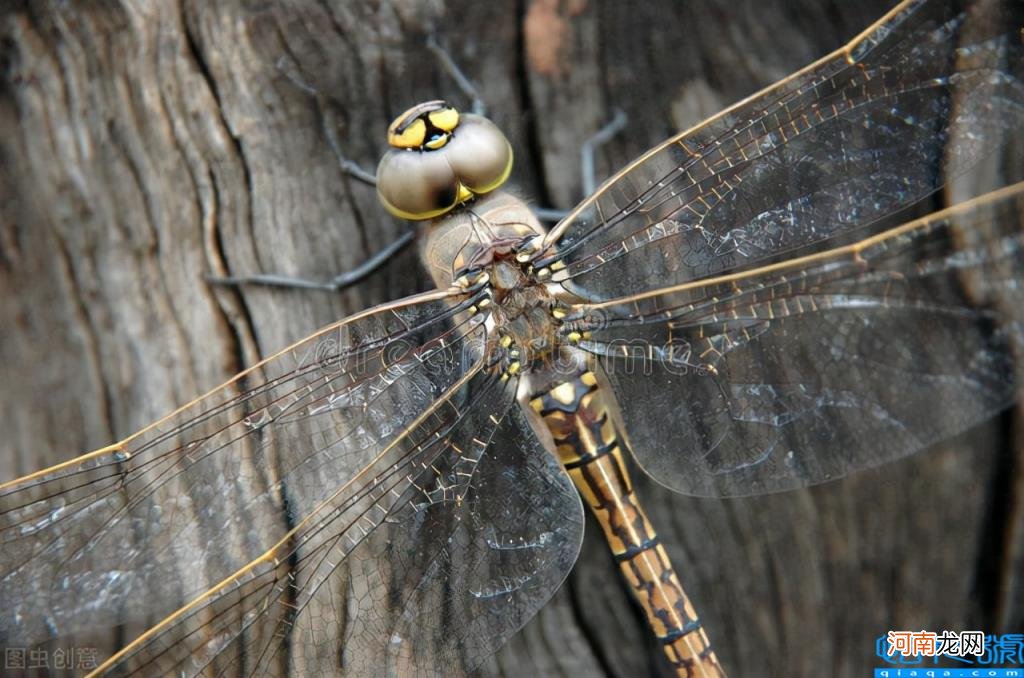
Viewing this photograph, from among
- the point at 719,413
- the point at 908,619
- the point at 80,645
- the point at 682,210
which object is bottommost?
the point at 908,619

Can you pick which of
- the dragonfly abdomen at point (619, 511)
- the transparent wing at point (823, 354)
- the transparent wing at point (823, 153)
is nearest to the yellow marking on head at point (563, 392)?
the dragonfly abdomen at point (619, 511)

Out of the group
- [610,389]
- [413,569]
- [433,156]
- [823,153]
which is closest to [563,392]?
[610,389]

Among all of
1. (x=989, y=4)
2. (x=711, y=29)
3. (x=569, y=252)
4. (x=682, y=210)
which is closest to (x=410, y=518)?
(x=569, y=252)

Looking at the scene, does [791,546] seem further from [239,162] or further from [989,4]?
[239,162]

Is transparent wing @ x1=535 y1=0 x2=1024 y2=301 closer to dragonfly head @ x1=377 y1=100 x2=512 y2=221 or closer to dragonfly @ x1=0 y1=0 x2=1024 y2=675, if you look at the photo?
dragonfly @ x1=0 y1=0 x2=1024 y2=675

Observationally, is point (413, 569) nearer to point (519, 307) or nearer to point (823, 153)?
point (519, 307)
